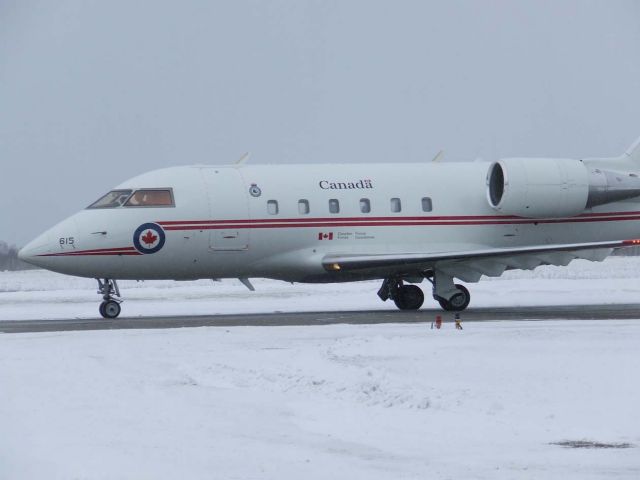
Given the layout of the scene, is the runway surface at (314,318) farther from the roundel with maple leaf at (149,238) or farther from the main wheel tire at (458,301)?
the roundel with maple leaf at (149,238)

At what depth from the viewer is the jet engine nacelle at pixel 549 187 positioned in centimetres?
2656

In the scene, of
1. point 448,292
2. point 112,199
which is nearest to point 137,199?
point 112,199

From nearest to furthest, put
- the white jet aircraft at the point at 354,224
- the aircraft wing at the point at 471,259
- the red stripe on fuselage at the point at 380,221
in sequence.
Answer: the white jet aircraft at the point at 354,224 < the aircraft wing at the point at 471,259 < the red stripe on fuselage at the point at 380,221

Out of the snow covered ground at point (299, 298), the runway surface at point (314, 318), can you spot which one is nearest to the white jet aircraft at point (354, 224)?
Answer: the runway surface at point (314, 318)

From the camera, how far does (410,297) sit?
90.7 feet

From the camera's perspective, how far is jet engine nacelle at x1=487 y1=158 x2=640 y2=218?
87.1 feet

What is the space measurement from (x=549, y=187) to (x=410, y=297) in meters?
4.36

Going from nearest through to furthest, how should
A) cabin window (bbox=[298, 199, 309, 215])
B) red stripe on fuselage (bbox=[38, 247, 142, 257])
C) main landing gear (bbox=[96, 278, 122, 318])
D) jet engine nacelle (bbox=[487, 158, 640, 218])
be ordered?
red stripe on fuselage (bbox=[38, 247, 142, 257]) < main landing gear (bbox=[96, 278, 122, 318]) < cabin window (bbox=[298, 199, 309, 215]) < jet engine nacelle (bbox=[487, 158, 640, 218])

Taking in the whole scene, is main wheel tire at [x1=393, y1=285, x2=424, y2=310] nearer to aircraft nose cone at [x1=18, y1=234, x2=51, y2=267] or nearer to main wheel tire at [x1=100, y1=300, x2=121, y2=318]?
main wheel tire at [x1=100, y1=300, x2=121, y2=318]

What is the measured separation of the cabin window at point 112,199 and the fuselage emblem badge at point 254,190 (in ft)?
9.16

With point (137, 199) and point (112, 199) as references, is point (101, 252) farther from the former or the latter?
point (137, 199)

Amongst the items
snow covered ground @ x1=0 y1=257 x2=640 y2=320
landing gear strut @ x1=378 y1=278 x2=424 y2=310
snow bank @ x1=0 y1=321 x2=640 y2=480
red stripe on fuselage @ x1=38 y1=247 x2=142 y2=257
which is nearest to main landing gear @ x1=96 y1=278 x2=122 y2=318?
red stripe on fuselage @ x1=38 y1=247 x2=142 y2=257

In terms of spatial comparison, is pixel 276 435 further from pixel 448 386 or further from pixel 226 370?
pixel 226 370

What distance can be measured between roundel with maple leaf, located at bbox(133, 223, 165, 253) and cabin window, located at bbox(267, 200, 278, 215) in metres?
2.58
